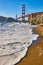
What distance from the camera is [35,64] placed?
222 centimetres

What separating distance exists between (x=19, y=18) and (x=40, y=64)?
43.3 metres

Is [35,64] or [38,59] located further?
[38,59]

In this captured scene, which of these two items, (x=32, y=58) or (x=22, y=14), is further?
(x=22, y=14)

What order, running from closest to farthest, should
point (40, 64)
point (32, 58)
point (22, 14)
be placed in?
point (40, 64)
point (32, 58)
point (22, 14)

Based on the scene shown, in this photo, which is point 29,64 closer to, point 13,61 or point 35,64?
point 35,64

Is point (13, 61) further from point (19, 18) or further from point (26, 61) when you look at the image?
point (19, 18)

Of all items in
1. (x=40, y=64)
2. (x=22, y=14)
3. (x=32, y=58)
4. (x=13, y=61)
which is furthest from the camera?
(x=22, y=14)

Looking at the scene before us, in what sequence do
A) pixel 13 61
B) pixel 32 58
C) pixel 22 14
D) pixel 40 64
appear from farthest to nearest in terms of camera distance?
pixel 22 14 → pixel 32 58 → pixel 13 61 → pixel 40 64

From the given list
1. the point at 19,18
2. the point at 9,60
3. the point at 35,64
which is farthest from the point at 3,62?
the point at 19,18

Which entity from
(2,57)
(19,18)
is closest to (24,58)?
(2,57)

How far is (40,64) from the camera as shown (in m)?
2.21

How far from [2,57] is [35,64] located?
70cm

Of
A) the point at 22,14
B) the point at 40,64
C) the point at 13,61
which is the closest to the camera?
the point at 40,64

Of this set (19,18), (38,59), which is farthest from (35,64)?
(19,18)
